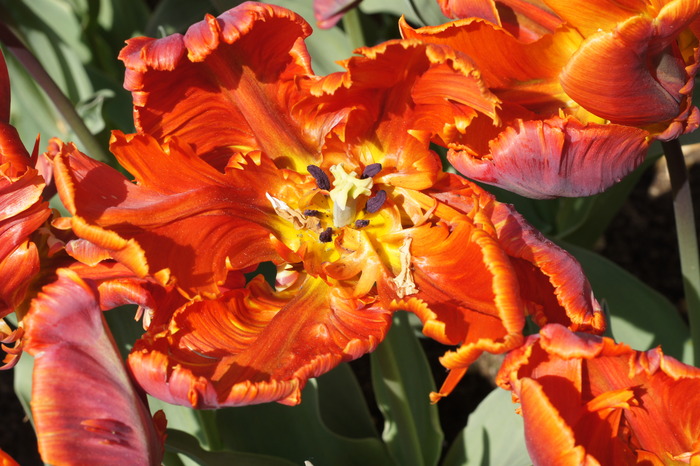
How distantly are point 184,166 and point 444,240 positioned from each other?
0.35 metres

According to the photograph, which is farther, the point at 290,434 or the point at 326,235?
the point at 290,434

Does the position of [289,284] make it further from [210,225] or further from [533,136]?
[533,136]

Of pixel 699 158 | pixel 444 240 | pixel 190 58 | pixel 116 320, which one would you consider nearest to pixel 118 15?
pixel 116 320

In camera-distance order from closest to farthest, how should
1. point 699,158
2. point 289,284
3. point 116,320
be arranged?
point 289,284 < point 116,320 < point 699,158

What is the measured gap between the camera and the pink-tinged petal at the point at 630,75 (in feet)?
3.04

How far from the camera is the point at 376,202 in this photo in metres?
1.14

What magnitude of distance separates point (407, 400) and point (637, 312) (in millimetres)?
465

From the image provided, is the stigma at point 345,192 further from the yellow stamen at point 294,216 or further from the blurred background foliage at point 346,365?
the blurred background foliage at point 346,365

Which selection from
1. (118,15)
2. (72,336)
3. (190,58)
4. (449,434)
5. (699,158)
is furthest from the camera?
(699,158)

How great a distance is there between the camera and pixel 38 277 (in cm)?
104

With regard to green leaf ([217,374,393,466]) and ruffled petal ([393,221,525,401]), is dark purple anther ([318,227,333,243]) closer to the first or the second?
ruffled petal ([393,221,525,401])

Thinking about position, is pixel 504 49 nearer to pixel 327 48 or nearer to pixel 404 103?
pixel 404 103

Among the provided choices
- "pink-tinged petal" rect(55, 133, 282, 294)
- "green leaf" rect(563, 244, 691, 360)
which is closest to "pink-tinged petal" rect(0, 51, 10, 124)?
"pink-tinged petal" rect(55, 133, 282, 294)

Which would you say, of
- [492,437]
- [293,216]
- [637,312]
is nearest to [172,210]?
[293,216]
